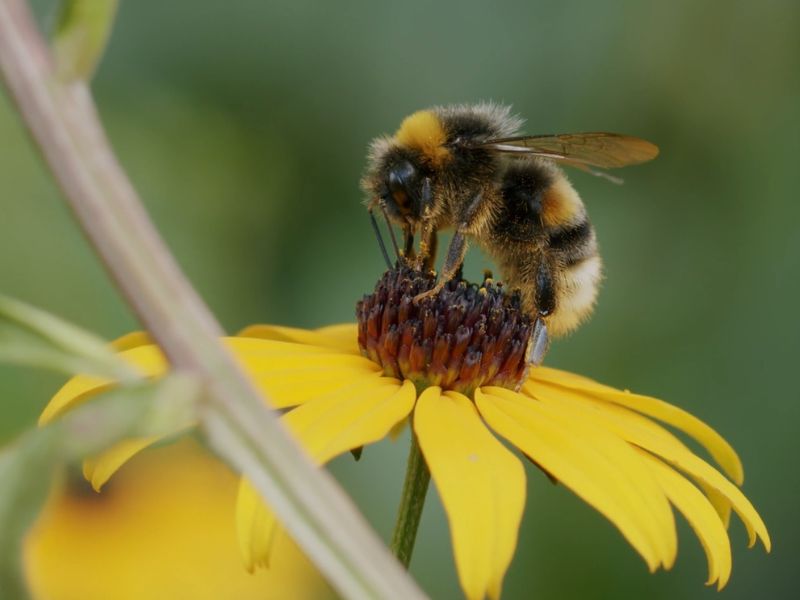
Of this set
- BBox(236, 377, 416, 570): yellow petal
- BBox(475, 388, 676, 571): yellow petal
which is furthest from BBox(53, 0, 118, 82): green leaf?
BBox(475, 388, 676, 571): yellow petal

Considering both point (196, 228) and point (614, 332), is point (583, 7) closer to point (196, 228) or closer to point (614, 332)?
point (614, 332)

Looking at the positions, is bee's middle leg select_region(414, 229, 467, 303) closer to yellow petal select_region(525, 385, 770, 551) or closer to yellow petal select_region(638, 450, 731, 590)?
yellow petal select_region(525, 385, 770, 551)

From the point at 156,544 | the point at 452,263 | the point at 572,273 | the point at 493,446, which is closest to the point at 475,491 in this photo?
the point at 493,446

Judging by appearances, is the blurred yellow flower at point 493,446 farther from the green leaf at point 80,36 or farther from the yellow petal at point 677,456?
the green leaf at point 80,36

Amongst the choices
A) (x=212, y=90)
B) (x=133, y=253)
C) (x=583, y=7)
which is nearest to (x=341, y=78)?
(x=212, y=90)

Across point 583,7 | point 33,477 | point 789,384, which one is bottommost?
point 789,384

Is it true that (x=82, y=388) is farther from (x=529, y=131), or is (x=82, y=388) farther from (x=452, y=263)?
(x=529, y=131)
